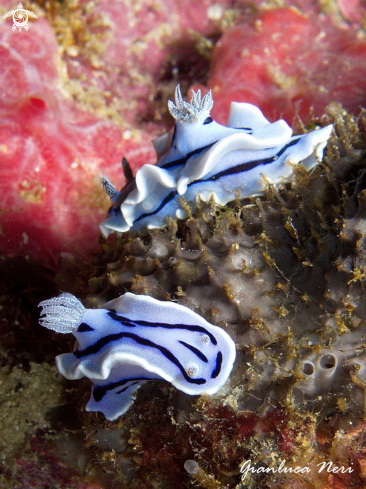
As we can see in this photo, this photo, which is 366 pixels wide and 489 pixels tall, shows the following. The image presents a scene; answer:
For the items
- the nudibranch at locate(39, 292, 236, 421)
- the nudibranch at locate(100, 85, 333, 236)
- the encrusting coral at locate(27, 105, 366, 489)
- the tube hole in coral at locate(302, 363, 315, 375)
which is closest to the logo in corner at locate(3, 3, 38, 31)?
the nudibranch at locate(100, 85, 333, 236)

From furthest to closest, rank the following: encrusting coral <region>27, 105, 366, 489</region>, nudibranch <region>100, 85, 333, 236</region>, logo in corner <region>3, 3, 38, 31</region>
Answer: logo in corner <region>3, 3, 38, 31</region>
nudibranch <region>100, 85, 333, 236</region>
encrusting coral <region>27, 105, 366, 489</region>

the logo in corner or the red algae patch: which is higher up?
the logo in corner

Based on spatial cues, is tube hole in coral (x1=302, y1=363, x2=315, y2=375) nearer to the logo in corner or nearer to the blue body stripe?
the blue body stripe

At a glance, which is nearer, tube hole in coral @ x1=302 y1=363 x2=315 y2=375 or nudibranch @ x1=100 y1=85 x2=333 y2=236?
tube hole in coral @ x1=302 y1=363 x2=315 y2=375

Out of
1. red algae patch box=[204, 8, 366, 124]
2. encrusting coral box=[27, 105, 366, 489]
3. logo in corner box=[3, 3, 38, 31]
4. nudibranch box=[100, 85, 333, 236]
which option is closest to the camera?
encrusting coral box=[27, 105, 366, 489]

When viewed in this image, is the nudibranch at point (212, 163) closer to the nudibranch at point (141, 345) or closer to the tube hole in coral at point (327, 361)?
the nudibranch at point (141, 345)

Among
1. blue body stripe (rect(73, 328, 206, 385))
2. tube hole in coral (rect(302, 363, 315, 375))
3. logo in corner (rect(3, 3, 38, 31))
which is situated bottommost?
tube hole in coral (rect(302, 363, 315, 375))

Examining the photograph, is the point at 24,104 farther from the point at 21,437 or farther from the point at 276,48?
the point at 21,437
